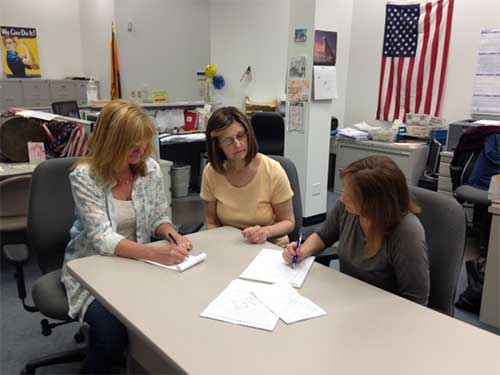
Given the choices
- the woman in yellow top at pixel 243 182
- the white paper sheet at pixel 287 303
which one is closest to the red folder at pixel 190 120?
the woman in yellow top at pixel 243 182

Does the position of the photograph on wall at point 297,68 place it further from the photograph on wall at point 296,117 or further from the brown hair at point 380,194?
the brown hair at point 380,194

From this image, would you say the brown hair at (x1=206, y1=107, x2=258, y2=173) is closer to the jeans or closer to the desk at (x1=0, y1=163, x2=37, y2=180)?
the jeans

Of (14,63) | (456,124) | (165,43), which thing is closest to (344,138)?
(456,124)

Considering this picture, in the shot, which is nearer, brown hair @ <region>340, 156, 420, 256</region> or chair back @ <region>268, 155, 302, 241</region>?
brown hair @ <region>340, 156, 420, 256</region>

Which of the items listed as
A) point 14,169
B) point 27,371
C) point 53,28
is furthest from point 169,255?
point 53,28

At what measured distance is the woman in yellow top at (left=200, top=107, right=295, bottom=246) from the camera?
1.88m

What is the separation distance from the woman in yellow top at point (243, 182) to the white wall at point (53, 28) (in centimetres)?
606

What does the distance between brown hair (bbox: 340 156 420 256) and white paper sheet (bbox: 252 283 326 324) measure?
32 centimetres

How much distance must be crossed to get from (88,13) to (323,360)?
7.07 m

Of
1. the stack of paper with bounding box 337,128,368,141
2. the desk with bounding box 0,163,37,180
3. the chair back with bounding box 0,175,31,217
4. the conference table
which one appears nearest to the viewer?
the conference table

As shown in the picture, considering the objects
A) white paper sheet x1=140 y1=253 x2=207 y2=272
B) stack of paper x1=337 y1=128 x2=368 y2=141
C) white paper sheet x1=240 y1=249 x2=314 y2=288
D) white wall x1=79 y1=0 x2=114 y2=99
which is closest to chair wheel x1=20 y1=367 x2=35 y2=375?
white paper sheet x1=140 y1=253 x2=207 y2=272

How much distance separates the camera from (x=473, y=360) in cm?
104

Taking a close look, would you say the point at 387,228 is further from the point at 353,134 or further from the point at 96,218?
the point at 353,134

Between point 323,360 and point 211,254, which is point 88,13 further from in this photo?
point 323,360
